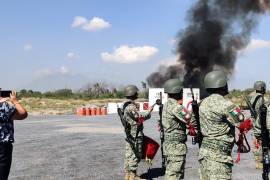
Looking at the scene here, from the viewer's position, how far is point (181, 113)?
290 inches

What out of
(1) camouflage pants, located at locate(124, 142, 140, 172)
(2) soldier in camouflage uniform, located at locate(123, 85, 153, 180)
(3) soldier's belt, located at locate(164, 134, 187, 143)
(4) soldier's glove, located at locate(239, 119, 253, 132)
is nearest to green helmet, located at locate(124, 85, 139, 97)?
(2) soldier in camouflage uniform, located at locate(123, 85, 153, 180)

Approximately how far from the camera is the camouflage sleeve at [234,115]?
578 centimetres

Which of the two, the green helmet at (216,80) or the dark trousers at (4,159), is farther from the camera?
the dark trousers at (4,159)

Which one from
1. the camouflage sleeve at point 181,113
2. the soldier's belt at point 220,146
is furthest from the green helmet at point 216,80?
the camouflage sleeve at point 181,113

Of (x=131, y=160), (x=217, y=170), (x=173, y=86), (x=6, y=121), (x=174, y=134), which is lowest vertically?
(x=131, y=160)

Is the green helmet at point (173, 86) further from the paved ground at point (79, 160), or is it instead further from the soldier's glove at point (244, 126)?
the paved ground at point (79, 160)

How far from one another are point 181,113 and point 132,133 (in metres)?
2.21

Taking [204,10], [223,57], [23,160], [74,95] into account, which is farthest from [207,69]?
[23,160]

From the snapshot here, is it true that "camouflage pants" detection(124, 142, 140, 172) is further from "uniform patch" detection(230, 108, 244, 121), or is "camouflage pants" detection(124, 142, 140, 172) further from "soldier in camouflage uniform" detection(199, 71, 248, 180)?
"uniform patch" detection(230, 108, 244, 121)

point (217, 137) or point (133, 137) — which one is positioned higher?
point (217, 137)

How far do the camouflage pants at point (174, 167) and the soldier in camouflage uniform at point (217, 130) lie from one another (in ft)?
4.29

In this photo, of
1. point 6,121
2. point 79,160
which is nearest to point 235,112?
point 6,121

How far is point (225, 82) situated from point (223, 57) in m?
45.0

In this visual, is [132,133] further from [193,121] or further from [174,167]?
[193,121]
